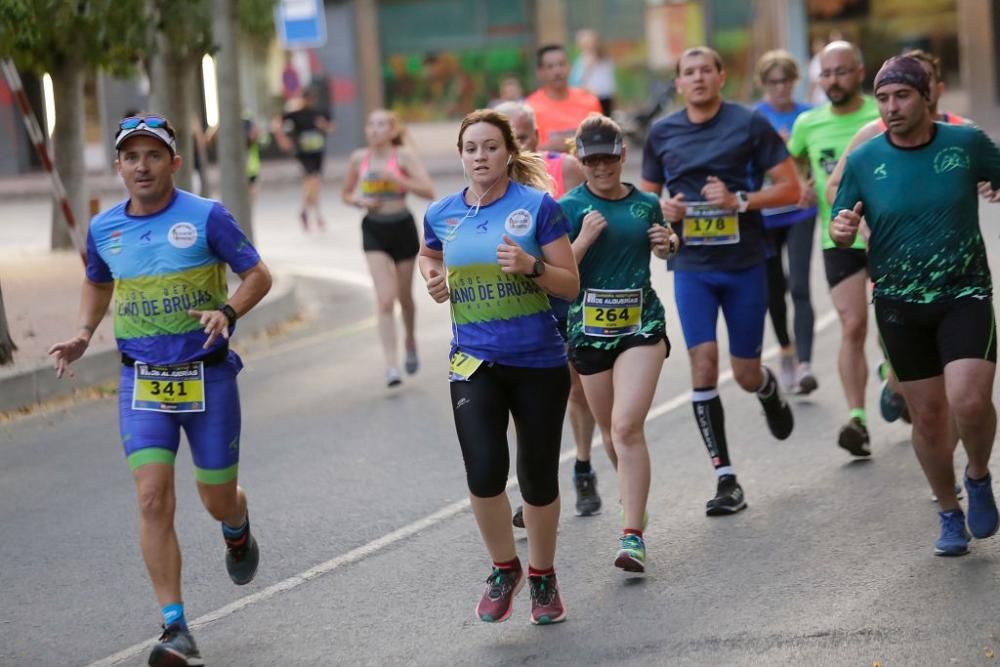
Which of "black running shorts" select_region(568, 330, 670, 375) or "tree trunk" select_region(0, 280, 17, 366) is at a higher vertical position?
"black running shorts" select_region(568, 330, 670, 375)

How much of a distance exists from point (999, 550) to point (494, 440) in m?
2.20

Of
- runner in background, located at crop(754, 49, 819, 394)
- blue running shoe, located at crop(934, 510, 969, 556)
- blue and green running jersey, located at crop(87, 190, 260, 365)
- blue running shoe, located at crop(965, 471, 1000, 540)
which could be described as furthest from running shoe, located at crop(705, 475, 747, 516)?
runner in background, located at crop(754, 49, 819, 394)

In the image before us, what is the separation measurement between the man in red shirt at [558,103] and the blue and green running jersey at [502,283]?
387cm

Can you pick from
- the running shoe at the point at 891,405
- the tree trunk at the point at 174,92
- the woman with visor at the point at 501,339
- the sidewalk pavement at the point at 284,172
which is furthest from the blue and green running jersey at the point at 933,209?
the sidewalk pavement at the point at 284,172

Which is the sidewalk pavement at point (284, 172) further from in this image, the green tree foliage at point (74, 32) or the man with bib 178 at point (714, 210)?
the man with bib 178 at point (714, 210)

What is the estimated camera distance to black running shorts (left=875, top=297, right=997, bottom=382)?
683 cm

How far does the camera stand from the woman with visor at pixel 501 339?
6.34 meters

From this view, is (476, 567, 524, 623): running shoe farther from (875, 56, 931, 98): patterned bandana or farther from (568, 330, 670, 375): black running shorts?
(875, 56, 931, 98): patterned bandana

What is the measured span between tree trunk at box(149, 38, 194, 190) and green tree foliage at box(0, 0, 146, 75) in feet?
0.98

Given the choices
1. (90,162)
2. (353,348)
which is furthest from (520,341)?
(90,162)

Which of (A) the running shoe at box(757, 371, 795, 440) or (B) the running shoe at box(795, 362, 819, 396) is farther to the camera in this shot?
(B) the running shoe at box(795, 362, 819, 396)

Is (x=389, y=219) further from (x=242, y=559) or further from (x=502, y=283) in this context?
(x=502, y=283)

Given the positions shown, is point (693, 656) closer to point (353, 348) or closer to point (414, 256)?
point (414, 256)

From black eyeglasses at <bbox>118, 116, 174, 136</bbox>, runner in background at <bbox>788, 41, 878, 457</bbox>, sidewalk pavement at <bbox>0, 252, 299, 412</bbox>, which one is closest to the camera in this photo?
black eyeglasses at <bbox>118, 116, 174, 136</bbox>
